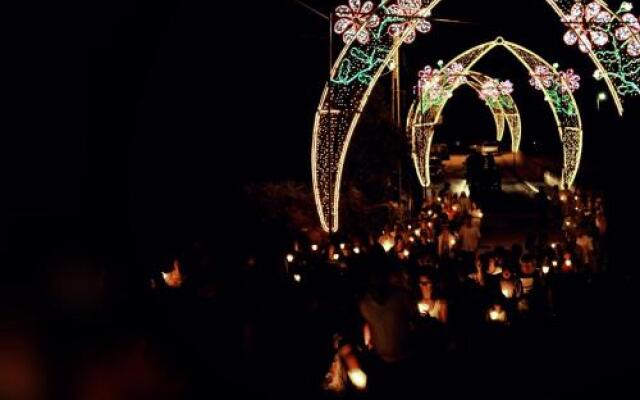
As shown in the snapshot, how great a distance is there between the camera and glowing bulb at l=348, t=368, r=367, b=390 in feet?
21.0

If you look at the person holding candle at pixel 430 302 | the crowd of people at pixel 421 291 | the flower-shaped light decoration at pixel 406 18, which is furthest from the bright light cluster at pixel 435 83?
the person holding candle at pixel 430 302

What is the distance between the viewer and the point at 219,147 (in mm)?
16109

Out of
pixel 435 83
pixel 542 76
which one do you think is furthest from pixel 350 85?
pixel 435 83

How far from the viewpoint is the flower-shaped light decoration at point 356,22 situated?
11.3 metres

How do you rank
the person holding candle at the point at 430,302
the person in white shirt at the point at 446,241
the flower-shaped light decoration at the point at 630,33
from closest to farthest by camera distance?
1. the person holding candle at the point at 430,302
2. the flower-shaped light decoration at the point at 630,33
3. the person in white shirt at the point at 446,241

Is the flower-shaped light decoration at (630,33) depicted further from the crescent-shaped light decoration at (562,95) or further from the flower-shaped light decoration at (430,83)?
the flower-shaped light decoration at (430,83)

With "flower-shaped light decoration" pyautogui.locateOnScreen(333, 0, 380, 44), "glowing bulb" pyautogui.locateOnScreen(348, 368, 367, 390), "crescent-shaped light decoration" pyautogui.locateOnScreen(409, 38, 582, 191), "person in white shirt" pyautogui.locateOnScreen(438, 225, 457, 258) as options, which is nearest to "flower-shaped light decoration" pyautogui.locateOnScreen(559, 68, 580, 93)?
"crescent-shaped light decoration" pyautogui.locateOnScreen(409, 38, 582, 191)

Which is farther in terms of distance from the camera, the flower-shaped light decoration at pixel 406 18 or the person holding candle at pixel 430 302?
the flower-shaped light decoration at pixel 406 18

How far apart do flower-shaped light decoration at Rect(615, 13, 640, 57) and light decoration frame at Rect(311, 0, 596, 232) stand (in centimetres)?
57

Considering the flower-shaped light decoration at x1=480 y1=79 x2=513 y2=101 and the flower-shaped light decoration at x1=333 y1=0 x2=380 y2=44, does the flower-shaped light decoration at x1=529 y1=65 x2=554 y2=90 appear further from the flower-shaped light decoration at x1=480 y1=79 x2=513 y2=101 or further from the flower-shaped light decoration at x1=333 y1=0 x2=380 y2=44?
the flower-shaped light decoration at x1=333 y1=0 x2=380 y2=44

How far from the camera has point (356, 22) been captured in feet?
37.3

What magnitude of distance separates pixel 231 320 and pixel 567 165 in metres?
14.5

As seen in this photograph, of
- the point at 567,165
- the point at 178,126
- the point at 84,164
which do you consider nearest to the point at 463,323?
the point at 84,164

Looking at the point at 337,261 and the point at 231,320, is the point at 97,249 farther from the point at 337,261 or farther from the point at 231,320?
the point at 337,261
